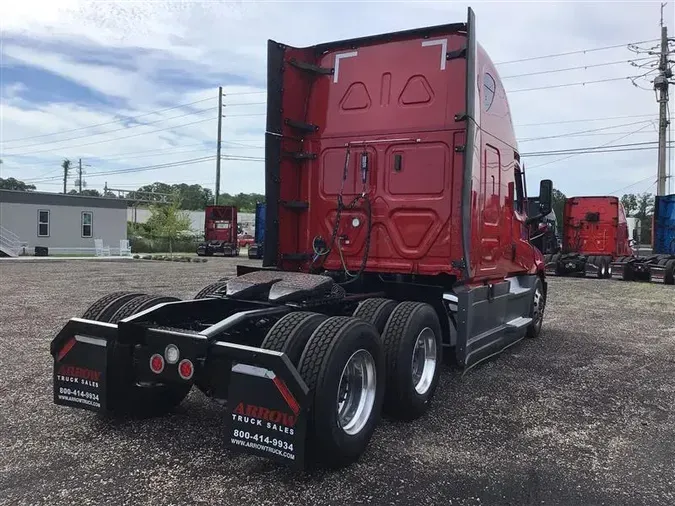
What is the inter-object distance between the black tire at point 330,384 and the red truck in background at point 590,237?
64.2 feet

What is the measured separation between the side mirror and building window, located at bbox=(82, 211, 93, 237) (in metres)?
31.9

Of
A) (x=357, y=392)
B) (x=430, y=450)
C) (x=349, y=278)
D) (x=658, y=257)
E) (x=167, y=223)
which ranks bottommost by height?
(x=430, y=450)

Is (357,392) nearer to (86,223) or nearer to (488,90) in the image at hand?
(488,90)

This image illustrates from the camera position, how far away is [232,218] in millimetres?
35688

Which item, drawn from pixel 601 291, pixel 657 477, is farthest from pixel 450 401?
pixel 601 291

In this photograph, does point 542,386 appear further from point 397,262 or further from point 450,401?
point 397,262

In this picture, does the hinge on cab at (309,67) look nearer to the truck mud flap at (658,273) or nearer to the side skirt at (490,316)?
the side skirt at (490,316)

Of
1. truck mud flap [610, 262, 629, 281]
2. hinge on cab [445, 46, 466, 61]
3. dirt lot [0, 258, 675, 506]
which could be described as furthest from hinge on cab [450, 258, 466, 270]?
truck mud flap [610, 262, 629, 281]

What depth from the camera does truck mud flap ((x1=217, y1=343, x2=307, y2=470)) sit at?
3152mm

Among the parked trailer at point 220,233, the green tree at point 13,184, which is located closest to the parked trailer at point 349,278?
the parked trailer at point 220,233

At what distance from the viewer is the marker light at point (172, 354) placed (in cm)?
358

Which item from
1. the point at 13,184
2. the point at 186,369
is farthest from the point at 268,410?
the point at 13,184

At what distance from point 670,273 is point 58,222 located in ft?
101

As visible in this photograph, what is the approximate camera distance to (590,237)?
2241cm
